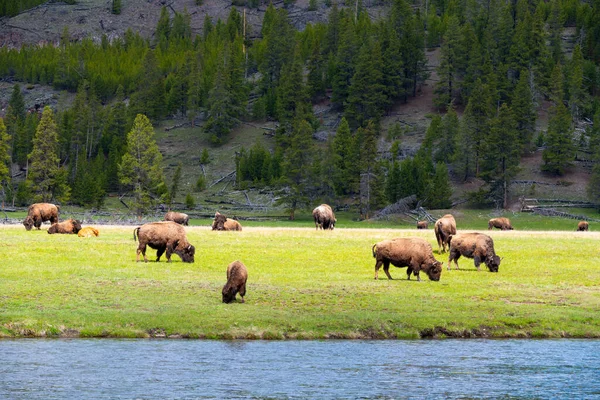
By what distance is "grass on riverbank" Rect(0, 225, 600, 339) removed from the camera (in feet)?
89.2

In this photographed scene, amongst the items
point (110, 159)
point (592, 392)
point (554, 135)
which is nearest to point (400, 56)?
point (554, 135)

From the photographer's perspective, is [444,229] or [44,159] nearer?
[444,229]

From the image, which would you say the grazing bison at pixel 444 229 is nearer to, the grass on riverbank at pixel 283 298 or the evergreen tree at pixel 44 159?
the grass on riverbank at pixel 283 298

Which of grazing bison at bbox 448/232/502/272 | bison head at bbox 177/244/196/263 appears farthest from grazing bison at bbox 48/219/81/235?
grazing bison at bbox 448/232/502/272

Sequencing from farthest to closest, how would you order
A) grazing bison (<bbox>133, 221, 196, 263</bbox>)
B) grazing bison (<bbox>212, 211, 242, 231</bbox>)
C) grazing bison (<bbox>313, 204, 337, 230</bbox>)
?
1. grazing bison (<bbox>313, 204, 337, 230</bbox>)
2. grazing bison (<bbox>212, 211, 242, 231</bbox>)
3. grazing bison (<bbox>133, 221, 196, 263</bbox>)

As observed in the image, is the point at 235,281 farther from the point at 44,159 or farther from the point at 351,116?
the point at 351,116

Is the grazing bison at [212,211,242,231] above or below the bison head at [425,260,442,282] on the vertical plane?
below

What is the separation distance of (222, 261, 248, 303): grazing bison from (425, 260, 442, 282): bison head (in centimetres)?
825

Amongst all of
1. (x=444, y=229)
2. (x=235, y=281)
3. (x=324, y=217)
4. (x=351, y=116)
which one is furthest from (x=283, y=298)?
(x=351, y=116)

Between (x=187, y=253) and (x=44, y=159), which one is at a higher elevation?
(x=44, y=159)

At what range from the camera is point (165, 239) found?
3784 cm

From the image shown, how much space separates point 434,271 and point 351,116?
366ft

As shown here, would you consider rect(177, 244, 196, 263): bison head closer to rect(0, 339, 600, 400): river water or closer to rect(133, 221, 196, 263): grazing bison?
rect(133, 221, 196, 263): grazing bison

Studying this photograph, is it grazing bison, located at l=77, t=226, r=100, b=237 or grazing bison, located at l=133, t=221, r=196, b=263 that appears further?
grazing bison, located at l=77, t=226, r=100, b=237
